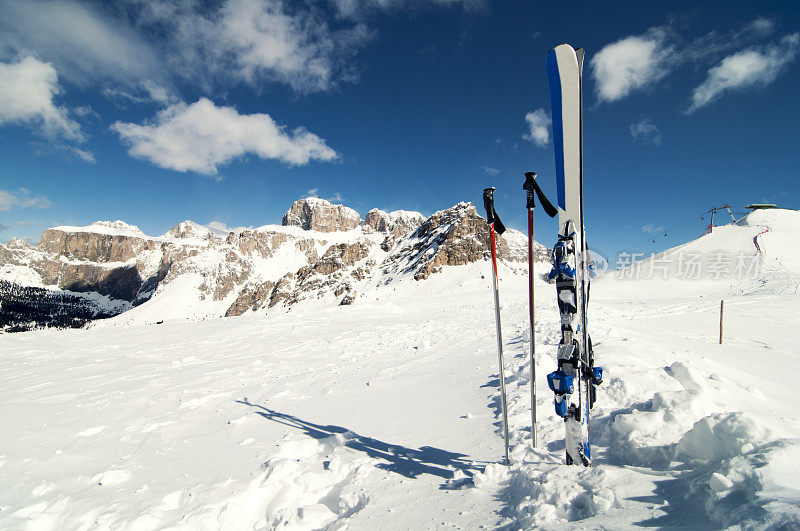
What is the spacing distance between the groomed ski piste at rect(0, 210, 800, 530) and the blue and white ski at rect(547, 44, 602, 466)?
51cm

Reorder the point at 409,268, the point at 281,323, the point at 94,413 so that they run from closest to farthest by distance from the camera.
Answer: the point at 94,413 → the point at 281,323 → the point at 409,268

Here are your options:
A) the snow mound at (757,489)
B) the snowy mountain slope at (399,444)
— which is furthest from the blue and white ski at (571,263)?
the snow mound at (757,489)

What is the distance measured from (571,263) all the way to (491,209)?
44.9 inches

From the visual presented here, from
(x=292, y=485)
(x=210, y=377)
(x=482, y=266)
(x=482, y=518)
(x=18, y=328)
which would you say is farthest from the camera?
(x=18, y=328)

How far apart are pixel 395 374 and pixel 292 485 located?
195 inches

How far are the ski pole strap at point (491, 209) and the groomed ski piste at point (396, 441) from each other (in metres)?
2.76

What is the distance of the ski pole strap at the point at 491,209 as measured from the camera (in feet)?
13.4

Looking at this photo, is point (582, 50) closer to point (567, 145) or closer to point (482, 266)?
point (567, 145)

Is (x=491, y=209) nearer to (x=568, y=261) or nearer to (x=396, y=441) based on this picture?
(x=568, y=261)

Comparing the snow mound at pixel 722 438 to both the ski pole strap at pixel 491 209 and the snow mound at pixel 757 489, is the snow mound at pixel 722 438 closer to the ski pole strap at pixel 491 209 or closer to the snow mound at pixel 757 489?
the snow mound at pixel 757 489

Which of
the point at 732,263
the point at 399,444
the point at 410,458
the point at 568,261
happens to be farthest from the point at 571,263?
the point at 732,263

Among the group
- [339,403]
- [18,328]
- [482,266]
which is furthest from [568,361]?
[18,328]

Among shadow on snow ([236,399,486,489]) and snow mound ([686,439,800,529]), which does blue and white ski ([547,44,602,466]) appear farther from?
shadow on snow ([236,399,486,489])

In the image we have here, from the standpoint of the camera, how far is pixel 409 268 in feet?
287
